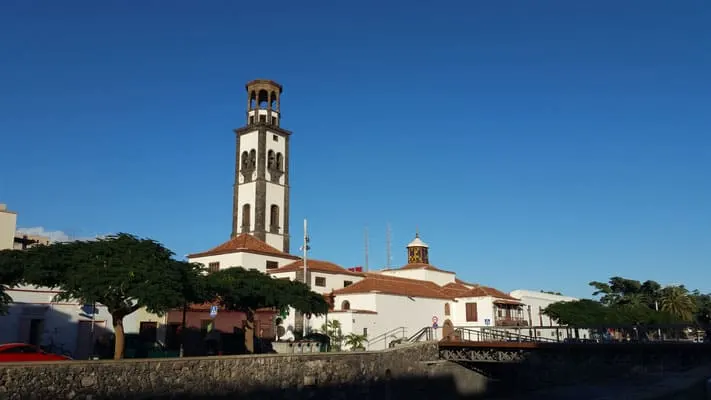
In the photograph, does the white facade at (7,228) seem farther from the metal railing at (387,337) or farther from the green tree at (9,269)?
the metal railing at (387,337)

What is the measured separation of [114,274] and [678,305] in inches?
3046

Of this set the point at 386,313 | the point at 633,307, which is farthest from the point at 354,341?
the point at 633,307

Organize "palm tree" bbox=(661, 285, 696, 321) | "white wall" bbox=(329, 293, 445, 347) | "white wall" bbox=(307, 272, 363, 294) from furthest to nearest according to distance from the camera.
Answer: "palm tree" bbox=(661, 285, 696, 321) → "white wall" bbox=(307, 272, 363, 294) → "white wall" bbox=(329, 293, 445, 347)

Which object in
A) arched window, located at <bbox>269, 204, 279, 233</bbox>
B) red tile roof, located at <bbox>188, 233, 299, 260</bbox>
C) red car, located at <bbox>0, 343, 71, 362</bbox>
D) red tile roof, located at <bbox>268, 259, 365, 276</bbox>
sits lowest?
red car, located at <bbox>0, 343, 71, 362</bbox>

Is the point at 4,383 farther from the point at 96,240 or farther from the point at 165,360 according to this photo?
the point at 96,240

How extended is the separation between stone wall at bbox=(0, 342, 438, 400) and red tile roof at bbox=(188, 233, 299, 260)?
20575 mm

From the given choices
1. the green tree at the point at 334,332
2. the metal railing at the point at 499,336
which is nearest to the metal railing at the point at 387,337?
the green tree at the point at 334,332

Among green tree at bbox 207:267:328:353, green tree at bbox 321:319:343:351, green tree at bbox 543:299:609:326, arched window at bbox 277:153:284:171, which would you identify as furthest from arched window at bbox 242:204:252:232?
green tree at bbox 543:299:609:326

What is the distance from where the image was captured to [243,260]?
51875mm

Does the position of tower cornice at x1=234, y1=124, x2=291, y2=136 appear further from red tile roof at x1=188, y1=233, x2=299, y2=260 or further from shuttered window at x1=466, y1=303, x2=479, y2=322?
shuttered window at x1=466, y1=303, x2=479, y2=322

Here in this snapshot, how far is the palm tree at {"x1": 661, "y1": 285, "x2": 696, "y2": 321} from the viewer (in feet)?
259

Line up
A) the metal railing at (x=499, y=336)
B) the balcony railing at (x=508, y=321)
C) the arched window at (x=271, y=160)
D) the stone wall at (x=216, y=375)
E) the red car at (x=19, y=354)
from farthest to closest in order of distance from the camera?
1. the arched window at (x=271, y=160)
2. the balcony railing at (x=508, y=321)
3. the metal railing at (x=499, y=336)
4. the red car at (x=19, y=354)
5. the stone wall at (x=216, y=375)

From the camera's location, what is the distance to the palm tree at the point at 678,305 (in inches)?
3110

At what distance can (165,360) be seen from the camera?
23.9 m
